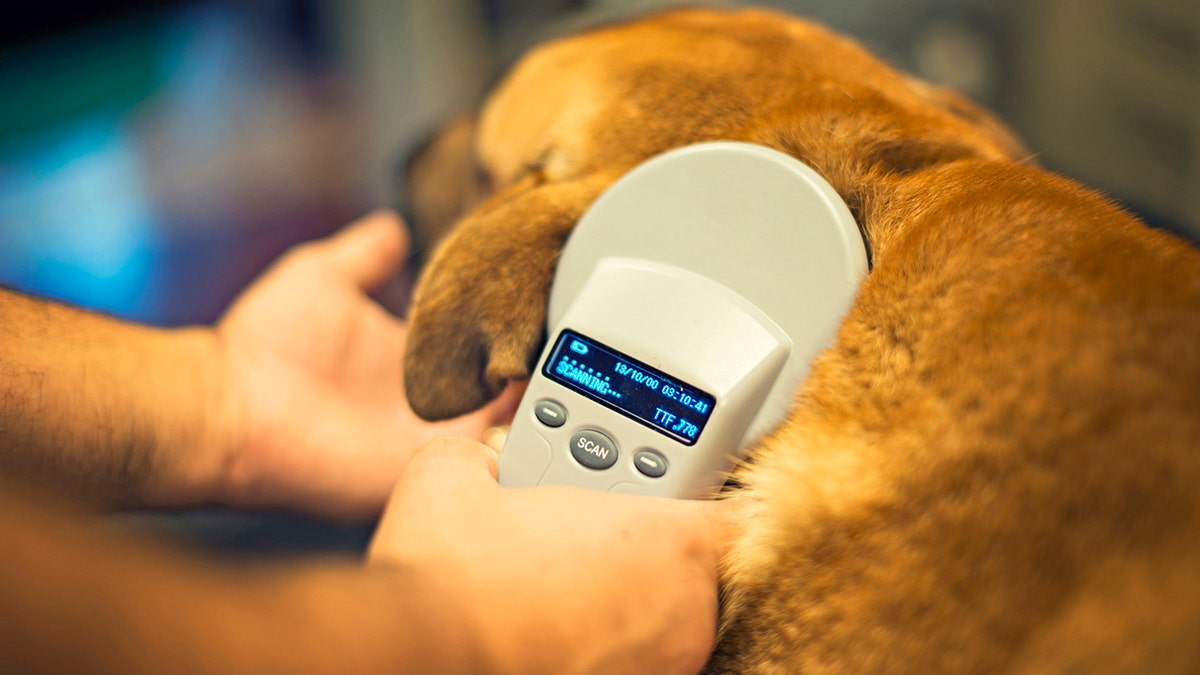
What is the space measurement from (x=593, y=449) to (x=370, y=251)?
26.6 inches

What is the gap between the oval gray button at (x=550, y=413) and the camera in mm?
628

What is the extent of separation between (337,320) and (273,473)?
0.21 m

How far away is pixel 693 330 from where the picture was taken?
0.61m

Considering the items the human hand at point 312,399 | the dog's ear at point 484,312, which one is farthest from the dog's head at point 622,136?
the human hand at point 312,399

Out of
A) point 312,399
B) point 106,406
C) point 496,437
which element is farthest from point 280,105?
point 496,437

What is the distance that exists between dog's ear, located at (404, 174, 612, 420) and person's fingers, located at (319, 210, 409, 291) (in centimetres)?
48

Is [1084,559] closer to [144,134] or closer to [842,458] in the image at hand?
[842,458]

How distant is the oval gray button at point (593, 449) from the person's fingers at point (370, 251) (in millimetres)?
639

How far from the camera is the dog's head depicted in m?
0.66

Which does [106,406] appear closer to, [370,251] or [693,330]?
[370,251]

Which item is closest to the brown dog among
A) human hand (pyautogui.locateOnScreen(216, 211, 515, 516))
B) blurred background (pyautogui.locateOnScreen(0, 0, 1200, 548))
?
human hand (pyautogui.locateOnScreen(216, 211, 515, 516))

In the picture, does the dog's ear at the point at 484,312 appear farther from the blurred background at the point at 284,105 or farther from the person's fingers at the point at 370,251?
the blurred background at the point at 284,105

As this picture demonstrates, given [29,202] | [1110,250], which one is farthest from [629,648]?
[29,202]

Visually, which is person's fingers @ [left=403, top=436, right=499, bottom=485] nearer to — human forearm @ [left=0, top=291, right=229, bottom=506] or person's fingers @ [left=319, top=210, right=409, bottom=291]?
human forearm @ [left=0, top=291, right=229, bottom=506]
